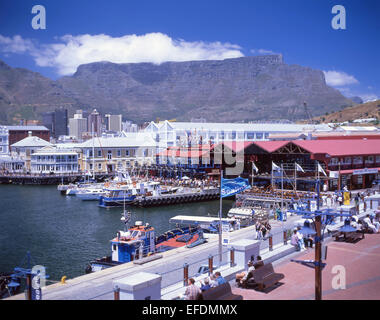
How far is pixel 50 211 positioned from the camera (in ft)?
151

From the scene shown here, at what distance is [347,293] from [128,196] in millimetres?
40177

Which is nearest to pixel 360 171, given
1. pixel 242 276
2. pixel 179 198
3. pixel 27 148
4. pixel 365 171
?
pixel 365 171

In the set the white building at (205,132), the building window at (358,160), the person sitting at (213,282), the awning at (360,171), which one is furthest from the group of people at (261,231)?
the white building at (205,132)

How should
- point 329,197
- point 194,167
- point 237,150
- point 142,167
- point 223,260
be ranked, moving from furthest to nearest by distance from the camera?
point 142,167 < point 194,167 < point 237,150 < point 329,197 < point 223,260

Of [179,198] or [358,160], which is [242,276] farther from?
[358,160]

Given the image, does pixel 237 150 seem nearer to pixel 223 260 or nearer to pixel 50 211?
pixel 50 211

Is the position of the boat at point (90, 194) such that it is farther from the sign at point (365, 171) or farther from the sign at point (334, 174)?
the sign at point (365, 171)

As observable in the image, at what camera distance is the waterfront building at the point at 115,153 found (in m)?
81.7

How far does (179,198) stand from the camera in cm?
5222

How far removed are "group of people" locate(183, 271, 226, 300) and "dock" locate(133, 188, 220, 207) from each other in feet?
126
